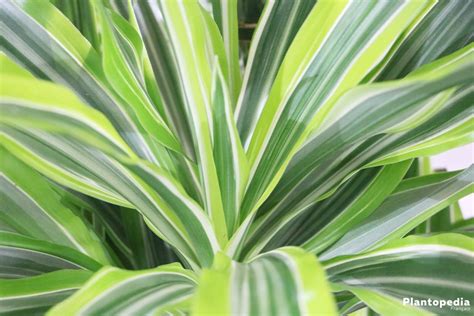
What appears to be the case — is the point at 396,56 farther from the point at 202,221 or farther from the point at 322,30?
the point at 202,221

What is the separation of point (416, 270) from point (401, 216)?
75 millimetres

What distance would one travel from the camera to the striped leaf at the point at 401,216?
50 cm

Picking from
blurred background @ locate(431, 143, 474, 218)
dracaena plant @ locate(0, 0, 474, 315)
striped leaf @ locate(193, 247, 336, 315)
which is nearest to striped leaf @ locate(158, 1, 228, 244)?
dracaena plant @ locate(0, 0, 474, 315)

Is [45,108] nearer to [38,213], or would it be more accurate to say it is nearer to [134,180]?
[134,180]

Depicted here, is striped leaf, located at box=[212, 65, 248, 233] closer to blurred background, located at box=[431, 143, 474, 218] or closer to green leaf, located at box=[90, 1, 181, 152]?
green leaf, located at box=[90, 1, 181, 152]

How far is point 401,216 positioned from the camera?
1.69ft

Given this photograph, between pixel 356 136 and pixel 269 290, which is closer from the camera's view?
pixel 269 290

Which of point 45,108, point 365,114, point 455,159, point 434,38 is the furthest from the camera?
point 455,159

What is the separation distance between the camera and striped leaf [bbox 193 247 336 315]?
11.8 inches

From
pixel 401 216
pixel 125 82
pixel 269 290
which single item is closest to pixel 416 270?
pixel 401 216

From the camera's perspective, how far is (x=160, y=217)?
1.47 ft

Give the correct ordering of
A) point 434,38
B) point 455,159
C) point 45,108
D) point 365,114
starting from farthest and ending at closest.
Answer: point 455,159
point 434,38
point 365,114
point 45,108

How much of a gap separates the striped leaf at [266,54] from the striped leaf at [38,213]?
0.18 meters

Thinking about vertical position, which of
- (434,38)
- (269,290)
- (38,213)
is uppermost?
(434,38)
